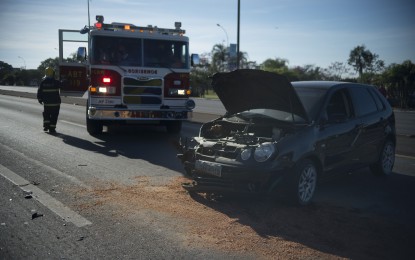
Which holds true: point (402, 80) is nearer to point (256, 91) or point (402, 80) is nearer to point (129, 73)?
point (129, 73)

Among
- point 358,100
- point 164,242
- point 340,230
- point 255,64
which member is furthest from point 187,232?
point 255,64

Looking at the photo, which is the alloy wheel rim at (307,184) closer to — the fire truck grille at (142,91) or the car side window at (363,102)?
the car side window at (363,102)

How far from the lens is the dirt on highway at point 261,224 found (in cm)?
384

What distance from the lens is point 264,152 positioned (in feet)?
16.1

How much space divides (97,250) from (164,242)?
2.10 feet

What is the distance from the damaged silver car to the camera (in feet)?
16.1

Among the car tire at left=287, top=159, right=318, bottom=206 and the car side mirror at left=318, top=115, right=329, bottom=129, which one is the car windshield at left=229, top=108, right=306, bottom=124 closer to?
the car side mirror at left=318, top=115, right=329, bottom=129

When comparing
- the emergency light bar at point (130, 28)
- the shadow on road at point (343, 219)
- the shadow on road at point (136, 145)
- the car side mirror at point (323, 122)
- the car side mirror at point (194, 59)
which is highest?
the emergency light bar at point (130, 28)

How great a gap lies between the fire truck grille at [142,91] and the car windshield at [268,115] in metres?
4.65

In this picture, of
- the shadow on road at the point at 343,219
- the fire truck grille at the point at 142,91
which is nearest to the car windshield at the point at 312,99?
the shadow on road at the point at 343,219

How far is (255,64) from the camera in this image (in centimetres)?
6328

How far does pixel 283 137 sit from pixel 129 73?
20.1ft

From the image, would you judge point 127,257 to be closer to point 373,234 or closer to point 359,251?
point 359,251

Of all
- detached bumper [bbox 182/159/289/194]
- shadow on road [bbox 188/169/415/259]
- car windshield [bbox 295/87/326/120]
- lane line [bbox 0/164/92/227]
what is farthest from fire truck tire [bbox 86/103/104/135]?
detached bumper [bbox 182/159/289/194]
